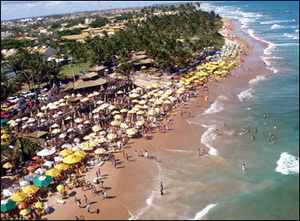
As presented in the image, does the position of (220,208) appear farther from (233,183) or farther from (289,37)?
(289,37)

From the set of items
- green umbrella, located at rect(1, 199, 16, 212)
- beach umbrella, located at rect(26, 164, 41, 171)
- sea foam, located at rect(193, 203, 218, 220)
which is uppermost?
green umbrella, located at rect(1, 199, 16, 212)

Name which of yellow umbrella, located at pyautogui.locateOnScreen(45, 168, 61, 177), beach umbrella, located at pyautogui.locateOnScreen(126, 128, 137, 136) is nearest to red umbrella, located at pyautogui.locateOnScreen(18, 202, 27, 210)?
yellow umbrella, located at pyautogui.locateOnScreen(45, 168, 61, 177)

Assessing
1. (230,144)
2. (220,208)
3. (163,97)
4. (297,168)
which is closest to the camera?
(220,208)

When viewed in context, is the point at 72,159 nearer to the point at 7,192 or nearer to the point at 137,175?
the point at 7,192

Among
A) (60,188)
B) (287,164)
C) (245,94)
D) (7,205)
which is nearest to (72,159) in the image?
(60,188)

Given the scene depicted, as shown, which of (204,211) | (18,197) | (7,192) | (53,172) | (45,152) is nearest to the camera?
(204,211)

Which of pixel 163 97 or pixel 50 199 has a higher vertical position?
pixel 163 97

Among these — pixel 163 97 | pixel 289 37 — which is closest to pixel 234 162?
pixel 163 97

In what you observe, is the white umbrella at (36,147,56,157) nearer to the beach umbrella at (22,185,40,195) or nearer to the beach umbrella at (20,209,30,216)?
the beach umbrella at (22,185,40,195)
